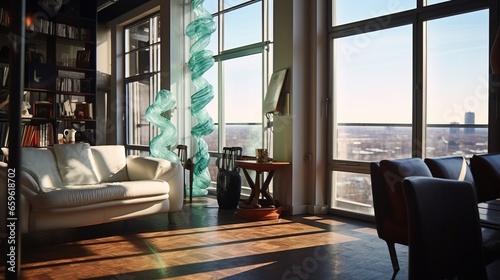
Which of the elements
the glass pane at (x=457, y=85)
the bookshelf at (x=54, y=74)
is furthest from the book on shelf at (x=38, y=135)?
the glass pane at (x=457, y=85)

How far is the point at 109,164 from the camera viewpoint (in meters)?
5.02

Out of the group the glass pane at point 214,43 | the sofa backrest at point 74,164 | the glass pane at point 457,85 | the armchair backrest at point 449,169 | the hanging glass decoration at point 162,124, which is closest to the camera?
the armchair backrest at point 449,169

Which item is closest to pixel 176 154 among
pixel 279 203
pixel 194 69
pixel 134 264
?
pixel 194 69

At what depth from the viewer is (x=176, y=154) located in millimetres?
7000

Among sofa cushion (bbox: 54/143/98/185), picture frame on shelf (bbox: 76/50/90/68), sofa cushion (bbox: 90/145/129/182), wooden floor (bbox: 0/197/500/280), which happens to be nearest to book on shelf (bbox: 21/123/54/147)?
picture frame on shelf (bbox: 76/50/90/68)

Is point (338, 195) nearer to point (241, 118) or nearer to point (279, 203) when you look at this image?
point (279, 203)

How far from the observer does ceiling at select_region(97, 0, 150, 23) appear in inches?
338

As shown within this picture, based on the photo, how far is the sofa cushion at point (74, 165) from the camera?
4580mm

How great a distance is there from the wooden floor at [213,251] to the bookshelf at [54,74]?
7.72 feet

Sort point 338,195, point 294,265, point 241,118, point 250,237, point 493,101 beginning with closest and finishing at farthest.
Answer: point 294,265
point 493,101
point 250,237
point 338,195
point 241,118

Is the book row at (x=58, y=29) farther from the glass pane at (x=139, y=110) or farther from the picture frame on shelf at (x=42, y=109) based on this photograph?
the glass pane at (x=139, y=110)

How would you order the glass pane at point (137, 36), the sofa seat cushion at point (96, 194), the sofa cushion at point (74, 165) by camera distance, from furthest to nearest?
the glass pane at point (137, 36) < the sofa cushion at point (74, 165) < the sofa seat cushion at point (96, 194)

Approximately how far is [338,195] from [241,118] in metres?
2.09

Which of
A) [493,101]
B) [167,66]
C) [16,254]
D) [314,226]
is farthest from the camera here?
[167,66]
